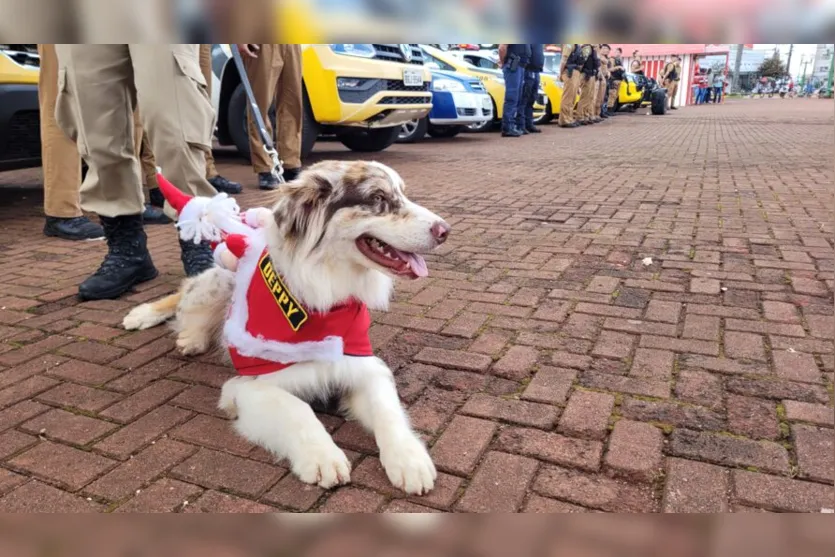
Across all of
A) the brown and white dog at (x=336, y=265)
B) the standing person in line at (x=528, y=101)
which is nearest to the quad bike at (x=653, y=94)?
the standing person in line at (x=528, y=101)

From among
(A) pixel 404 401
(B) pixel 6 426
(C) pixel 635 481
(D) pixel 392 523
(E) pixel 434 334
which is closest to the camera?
(D) pixel 392 523

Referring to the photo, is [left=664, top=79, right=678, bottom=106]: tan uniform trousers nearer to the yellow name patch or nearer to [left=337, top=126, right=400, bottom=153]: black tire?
[left=337, top=126, right=400, bottom=153]: black tire

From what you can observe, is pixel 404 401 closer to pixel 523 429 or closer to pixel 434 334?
pixel 523 429

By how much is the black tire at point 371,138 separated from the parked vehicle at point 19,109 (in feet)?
18.1

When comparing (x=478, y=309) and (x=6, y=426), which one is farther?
(x=478, y=309)

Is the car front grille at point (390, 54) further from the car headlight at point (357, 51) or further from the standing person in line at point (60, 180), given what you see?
the standing person in line at point (60, 180)

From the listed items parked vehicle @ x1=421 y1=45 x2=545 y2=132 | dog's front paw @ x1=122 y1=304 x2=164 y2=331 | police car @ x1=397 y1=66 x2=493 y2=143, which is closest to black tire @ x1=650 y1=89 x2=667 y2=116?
parked vehicle @ x1=421 y1=45 x2=545 y2=132

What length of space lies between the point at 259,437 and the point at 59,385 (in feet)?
3.94

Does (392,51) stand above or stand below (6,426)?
above

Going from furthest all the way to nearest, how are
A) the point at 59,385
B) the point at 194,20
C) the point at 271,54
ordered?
the point at 271,54
the point at 59,385
the point at 194,20

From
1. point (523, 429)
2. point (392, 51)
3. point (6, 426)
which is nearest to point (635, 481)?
point (523, 429)

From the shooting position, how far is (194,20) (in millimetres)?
976

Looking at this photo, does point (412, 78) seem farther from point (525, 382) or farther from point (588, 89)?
point (588, 89)

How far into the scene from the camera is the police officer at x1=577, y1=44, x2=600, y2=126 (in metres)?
19.0
